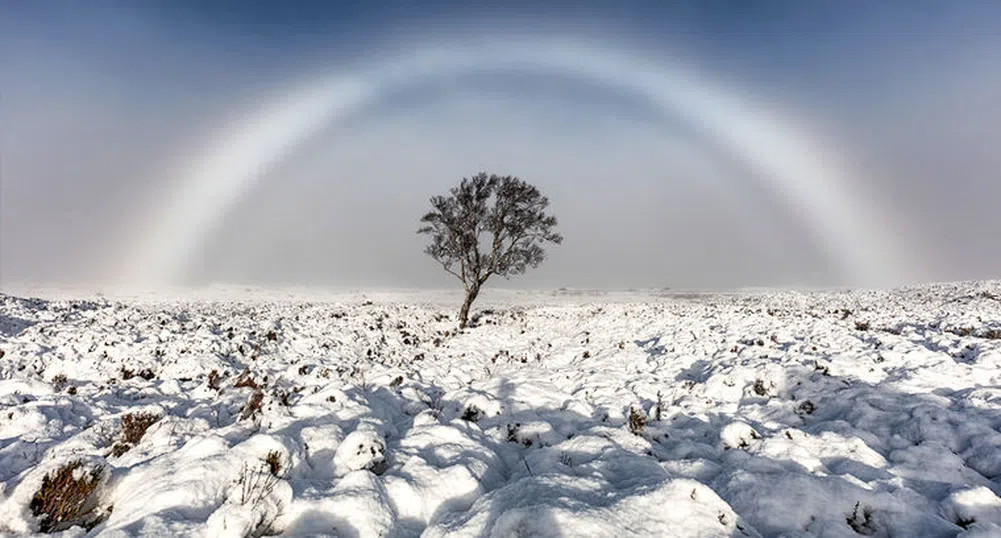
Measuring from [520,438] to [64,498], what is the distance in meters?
4.50

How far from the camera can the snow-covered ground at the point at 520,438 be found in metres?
3.40

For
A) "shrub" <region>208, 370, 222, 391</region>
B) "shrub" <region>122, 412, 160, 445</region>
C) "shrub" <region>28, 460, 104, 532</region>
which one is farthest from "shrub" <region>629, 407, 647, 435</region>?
"shrub" <region>208, 370, 222, 391</region>

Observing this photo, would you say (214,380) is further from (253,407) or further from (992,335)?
(992,335)

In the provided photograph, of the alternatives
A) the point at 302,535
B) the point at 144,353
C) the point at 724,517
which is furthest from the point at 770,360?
the point at 144,353

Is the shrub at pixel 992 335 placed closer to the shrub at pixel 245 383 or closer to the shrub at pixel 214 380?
the shrub at pixel 245 383

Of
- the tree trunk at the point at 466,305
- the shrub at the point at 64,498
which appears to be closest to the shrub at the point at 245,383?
the shrub at the point at 64,498

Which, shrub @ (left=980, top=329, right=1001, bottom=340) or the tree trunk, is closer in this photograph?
shrub @ (left=980, top=329, right=1001, bottom=340)

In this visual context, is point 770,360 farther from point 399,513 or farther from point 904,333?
point 399,513

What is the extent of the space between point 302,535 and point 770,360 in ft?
32.1

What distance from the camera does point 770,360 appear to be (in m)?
9.48

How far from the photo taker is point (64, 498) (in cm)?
348

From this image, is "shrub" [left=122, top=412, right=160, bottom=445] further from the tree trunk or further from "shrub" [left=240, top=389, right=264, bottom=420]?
the tree trunk

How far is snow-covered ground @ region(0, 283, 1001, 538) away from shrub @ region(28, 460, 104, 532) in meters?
0.06

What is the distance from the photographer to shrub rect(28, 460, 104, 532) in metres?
3.38
